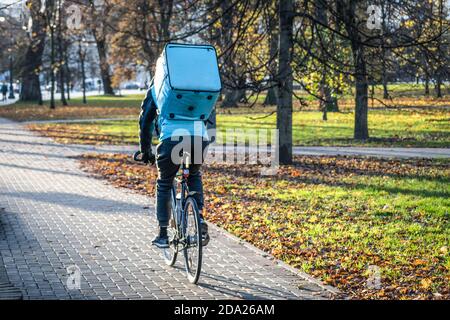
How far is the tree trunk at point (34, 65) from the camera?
160ft

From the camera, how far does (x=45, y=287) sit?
20.5 ft

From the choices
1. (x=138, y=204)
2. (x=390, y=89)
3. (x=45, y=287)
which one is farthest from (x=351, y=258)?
(x=390, y=89)

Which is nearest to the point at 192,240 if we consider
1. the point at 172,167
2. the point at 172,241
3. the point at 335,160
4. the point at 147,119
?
the point at 172,241

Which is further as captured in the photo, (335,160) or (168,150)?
(335,160)

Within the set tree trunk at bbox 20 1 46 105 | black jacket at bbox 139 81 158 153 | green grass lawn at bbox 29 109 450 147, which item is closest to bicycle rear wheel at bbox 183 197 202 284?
black jacket at bbox 139 81 158 153

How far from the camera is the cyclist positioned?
6461mm

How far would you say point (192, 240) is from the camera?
6535 millimetres

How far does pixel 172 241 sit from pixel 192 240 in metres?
0.52

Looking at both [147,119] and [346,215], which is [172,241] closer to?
[147,119]

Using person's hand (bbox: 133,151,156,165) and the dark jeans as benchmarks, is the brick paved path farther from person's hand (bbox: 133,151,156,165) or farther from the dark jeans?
person's hand (bbox: 133,151,156,165)

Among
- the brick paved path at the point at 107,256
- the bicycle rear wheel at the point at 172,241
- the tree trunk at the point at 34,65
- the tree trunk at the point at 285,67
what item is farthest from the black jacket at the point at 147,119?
the tree trunk at the point at 34,65

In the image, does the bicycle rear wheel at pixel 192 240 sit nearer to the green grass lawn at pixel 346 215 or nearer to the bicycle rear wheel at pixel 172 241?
the bicycle rear wheel at pixel 172 241

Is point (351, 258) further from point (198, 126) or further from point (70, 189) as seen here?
point (70, 189)
